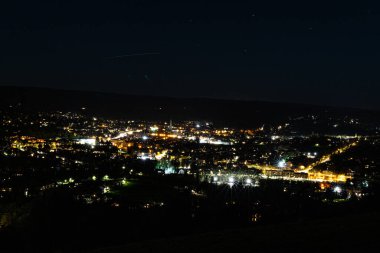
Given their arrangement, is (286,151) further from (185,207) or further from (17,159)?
(185,207)

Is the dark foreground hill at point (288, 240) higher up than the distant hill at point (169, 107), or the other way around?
the distant hill at point (169, 107)

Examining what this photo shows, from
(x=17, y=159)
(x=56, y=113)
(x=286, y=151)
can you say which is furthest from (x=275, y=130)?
(x=17, y=159)

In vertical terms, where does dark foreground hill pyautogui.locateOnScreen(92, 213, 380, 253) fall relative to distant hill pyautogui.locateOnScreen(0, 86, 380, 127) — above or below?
below

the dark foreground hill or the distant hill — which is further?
the distant hill

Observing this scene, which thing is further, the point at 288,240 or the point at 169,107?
the point at 169,107

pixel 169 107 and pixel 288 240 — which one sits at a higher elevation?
pixel 169 107
